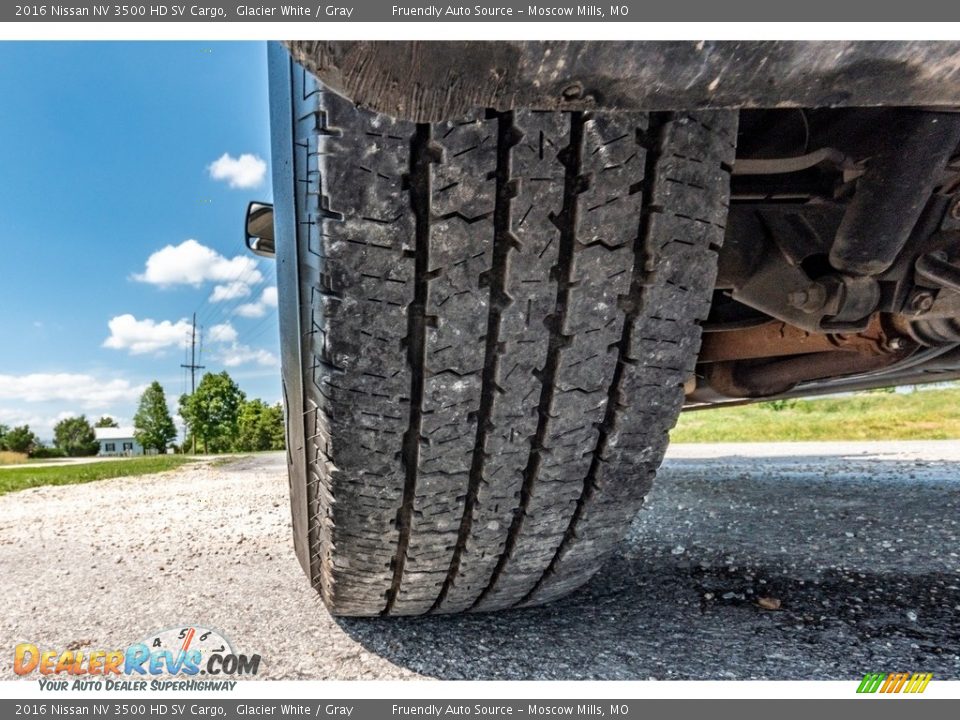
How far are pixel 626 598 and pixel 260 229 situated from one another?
1359 mm

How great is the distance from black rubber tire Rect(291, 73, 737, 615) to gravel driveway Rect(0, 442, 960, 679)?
209 mm

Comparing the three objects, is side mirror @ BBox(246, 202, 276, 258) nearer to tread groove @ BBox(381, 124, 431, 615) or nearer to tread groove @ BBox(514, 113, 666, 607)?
tread groove @ BBox(381, 124, 431, 615)

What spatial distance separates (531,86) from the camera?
563 millimetres

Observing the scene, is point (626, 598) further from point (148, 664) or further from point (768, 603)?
point (148, 664)

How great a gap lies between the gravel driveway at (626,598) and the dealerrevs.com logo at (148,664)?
4 centimetres

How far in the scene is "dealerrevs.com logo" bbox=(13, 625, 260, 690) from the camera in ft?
3.60

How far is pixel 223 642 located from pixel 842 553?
1.59 m

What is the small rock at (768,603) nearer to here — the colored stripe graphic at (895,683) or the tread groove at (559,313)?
the colored stripe graphic at (895,683)

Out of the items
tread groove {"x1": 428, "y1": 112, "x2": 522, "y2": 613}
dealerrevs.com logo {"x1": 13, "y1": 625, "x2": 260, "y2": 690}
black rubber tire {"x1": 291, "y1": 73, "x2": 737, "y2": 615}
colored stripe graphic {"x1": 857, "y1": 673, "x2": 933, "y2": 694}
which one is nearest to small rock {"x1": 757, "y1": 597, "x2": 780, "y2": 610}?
colored stripe graphic {"x1": 857, "y1": 673, "x2": 933, "y2": 694}

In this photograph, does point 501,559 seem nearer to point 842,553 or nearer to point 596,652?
point 596,652

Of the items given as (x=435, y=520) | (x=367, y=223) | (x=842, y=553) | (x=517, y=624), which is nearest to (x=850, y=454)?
(x=842, y=553)

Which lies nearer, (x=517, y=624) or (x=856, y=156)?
(x=856, y=156)

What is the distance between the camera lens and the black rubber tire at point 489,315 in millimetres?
771

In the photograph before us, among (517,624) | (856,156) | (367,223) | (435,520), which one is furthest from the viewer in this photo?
(517,624)
